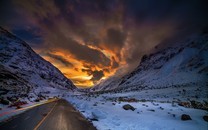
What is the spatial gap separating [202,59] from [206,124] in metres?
86.3

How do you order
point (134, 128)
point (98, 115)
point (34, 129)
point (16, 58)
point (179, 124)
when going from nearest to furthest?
point (34, 129) < point (134, 128) < point (179, 124) < point (98, 115) < point (16, 58)

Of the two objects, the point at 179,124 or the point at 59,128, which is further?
the point at 179,124

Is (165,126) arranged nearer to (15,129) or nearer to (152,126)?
(152,126)

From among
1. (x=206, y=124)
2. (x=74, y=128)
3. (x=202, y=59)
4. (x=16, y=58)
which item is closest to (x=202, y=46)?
(x=202, y=59)

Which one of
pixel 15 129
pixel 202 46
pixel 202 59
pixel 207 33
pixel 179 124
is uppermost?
pixel 207 33

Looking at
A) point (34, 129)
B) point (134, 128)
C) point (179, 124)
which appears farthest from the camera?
point (179, 124)

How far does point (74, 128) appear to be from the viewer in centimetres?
912

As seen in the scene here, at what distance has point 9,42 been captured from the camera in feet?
525

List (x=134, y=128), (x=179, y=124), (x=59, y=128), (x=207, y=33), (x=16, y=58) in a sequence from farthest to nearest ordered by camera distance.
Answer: (x=16, y=58) < (x=207, y=33) < (x=179, y=124) < (x=134, y=128) < (x=59, y=128)

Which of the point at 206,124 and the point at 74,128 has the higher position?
the point at 206,124

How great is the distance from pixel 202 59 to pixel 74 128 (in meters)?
93.4

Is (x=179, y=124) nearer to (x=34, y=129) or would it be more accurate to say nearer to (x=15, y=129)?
(x=34, y=129)

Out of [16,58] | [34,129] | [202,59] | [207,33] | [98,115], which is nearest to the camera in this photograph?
[34,129]

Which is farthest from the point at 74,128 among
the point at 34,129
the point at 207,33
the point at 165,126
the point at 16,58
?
the point at 16,58
